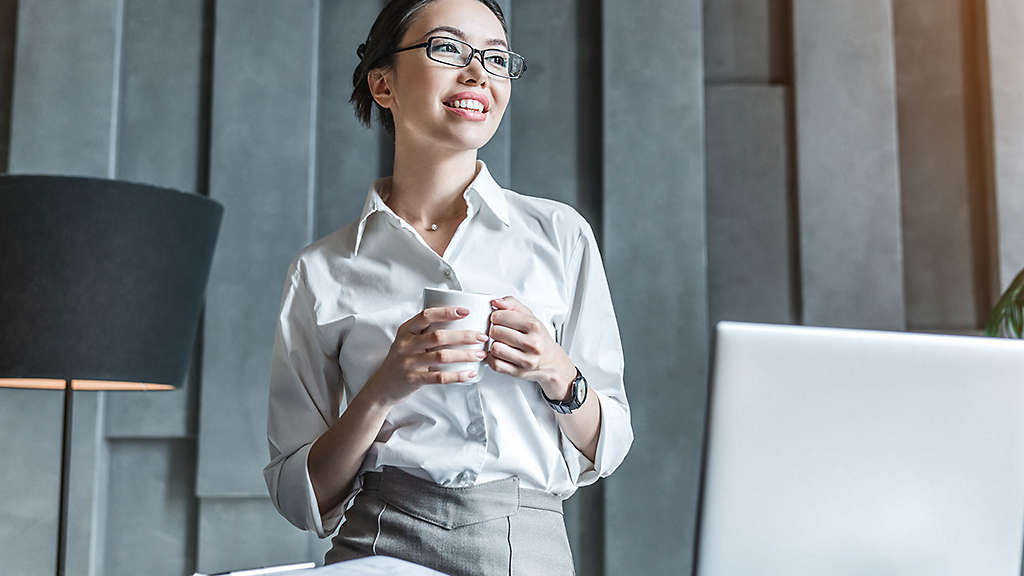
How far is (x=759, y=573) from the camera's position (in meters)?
0.98

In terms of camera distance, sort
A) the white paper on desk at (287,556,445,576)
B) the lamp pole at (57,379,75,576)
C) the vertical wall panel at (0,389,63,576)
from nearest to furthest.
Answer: the white paper on desk at (287,556,445,576)
the lamp pole at (57,379,75,576)
the vertical wall panel at (0,389,63,576)

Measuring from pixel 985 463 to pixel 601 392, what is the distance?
0.48 meters

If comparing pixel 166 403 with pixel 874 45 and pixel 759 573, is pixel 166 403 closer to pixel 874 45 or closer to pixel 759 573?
pixel 759 573

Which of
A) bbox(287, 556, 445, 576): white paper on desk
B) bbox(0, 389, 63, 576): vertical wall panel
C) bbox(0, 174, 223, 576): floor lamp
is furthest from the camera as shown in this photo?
bbox(0, 389, 63, 576): vertical wall panel

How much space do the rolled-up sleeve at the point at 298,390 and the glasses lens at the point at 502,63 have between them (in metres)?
0.39

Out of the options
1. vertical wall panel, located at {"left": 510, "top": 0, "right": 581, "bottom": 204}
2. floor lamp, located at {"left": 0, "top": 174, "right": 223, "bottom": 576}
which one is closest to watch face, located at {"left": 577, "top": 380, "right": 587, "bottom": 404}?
floor lamp, located at {"left": 0, "top": 174, "right": 223, "bottom": 576}

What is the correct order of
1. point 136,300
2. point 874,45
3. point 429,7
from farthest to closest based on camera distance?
point 874,45 → point 136,300 → point 429,7

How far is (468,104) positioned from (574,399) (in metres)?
0.41

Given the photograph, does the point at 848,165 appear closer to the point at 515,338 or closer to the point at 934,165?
the point at 934,165

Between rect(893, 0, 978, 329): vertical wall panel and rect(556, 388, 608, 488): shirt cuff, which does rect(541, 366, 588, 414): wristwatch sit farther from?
rect(893, 0, 978, 329): vertical wall panel

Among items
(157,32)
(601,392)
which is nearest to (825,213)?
(601,392)

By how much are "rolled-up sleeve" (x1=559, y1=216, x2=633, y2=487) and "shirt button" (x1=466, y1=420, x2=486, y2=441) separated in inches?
4.6

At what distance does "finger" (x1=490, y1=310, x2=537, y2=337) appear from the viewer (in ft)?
3.33

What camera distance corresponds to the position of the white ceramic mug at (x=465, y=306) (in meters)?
0.98
